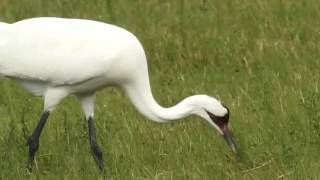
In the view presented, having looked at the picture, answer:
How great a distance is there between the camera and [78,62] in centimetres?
893

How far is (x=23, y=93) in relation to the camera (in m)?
11.7

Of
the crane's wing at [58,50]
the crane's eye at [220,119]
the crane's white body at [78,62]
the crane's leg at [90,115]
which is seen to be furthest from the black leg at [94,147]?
the crane's eye at [220,119]

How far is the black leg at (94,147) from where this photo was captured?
927 centimetres

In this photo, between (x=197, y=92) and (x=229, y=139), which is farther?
(x=197, y=92)

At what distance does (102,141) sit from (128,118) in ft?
1.64

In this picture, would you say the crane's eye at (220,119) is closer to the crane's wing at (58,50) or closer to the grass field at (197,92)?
the grass field at (197,92)

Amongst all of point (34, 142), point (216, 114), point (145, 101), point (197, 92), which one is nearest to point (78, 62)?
point (145, 101)

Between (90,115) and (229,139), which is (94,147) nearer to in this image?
(90,115)

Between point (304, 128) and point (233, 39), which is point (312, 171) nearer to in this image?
point (304, 128)

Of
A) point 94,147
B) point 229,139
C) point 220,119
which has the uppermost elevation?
point 220,119

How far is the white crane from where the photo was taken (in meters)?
8.95

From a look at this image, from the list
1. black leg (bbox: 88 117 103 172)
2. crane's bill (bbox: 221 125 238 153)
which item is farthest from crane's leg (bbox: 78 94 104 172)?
crane's bill (bbox: 221 125 238 153)

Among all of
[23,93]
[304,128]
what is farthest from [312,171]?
[23,93]

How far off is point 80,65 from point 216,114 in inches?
43.7
